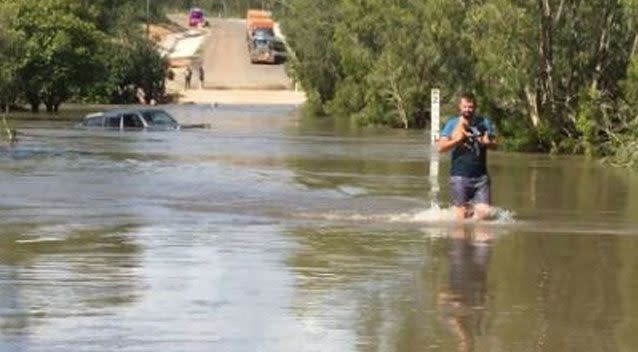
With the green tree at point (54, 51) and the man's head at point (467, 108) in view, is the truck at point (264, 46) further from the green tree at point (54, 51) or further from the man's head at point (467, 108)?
A: the man's head at point (467, 108)

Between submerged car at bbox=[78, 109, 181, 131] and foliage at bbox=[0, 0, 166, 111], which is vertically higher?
foliage at bbox=[0, 0, 166, 111]

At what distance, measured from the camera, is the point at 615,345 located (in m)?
8.55

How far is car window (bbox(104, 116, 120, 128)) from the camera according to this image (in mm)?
44281

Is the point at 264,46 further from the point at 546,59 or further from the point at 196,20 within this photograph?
the point at 546,59

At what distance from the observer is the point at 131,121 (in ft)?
146

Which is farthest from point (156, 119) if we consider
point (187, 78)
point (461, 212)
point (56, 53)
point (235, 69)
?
point (235, 69)

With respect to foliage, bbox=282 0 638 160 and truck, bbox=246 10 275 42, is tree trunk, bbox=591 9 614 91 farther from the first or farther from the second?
truck, bbox=246 10 275 42

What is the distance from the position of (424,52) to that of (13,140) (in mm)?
13562

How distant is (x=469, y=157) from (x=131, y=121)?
3000 cm

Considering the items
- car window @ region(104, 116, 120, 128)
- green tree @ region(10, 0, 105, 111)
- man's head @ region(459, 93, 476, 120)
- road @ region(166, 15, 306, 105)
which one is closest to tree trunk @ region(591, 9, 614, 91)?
man's head @ region(459, 93, 476, 120)

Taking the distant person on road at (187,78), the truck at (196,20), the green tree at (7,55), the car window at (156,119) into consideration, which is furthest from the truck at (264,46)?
the car window at (156,119)

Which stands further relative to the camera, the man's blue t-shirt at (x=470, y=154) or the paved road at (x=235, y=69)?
the paved road at (x=235, y=69)

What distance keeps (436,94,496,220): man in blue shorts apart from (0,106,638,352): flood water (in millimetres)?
304

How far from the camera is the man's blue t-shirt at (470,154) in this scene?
15.6m
